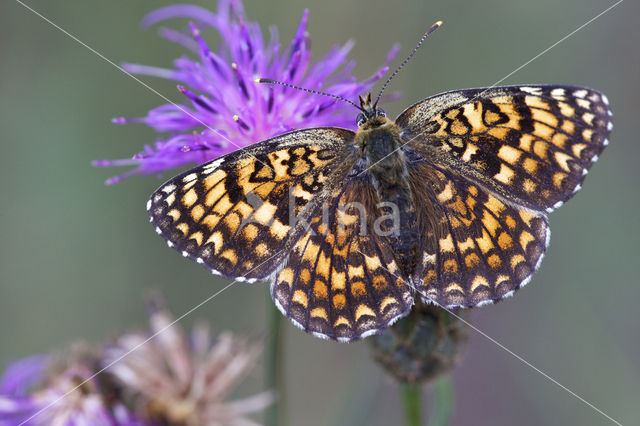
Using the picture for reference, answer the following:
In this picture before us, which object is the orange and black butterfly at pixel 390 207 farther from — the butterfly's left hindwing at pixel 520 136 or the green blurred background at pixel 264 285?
the green blurred background at pixel 264 285

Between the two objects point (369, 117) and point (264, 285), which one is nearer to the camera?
point (369, 117)

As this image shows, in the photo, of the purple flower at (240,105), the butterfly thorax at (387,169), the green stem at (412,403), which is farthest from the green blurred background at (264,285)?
the butterfly thorax at (387,169)

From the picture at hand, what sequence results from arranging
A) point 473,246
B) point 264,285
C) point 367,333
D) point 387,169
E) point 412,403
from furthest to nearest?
point 264,285, point 412,403, point 387,169, point 473,246, point 367,333

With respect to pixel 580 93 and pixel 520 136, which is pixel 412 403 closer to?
pixel 520 136

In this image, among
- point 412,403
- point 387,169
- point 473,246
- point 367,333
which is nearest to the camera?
point 367,333

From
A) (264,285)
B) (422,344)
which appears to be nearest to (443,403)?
(422,344)

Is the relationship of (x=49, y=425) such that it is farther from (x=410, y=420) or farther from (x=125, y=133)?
(x=125, y=133)

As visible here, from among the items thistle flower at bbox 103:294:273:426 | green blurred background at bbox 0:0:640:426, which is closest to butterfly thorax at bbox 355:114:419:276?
thistle flower at bbox 103:294:273:426
